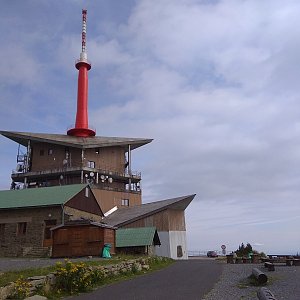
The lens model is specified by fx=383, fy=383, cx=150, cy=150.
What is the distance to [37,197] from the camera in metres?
33.3

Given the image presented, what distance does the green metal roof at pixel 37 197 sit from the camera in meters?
31.5

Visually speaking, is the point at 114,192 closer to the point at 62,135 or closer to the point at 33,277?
the point at 62,135

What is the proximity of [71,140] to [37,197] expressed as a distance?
79.1 ft

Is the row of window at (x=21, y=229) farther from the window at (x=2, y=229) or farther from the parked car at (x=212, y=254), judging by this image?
the parked car at (x=212, y=254)

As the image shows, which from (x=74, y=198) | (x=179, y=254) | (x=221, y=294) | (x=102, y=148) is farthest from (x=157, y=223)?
(x=221, y=294)

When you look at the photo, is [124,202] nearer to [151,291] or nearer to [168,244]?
[168,244]

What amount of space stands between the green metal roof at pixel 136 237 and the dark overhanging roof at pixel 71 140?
80.4ft

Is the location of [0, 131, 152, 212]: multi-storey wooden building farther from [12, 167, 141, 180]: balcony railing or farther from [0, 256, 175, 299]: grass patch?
[0, 256, 175, 299]: grass patch

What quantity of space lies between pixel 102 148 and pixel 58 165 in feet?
23.6

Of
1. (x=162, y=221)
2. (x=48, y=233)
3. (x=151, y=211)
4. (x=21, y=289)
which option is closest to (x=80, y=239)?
(x=48, y=233)

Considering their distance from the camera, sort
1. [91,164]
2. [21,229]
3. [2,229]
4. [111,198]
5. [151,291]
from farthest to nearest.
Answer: [91,164] → [111,198] → [2,229] → [21,229] → [151,291]

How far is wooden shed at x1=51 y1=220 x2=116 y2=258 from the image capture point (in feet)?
78.5

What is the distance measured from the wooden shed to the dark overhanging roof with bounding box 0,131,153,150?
101 feet

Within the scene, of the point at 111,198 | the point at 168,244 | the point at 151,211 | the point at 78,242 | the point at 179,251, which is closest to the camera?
the point at 78,242
